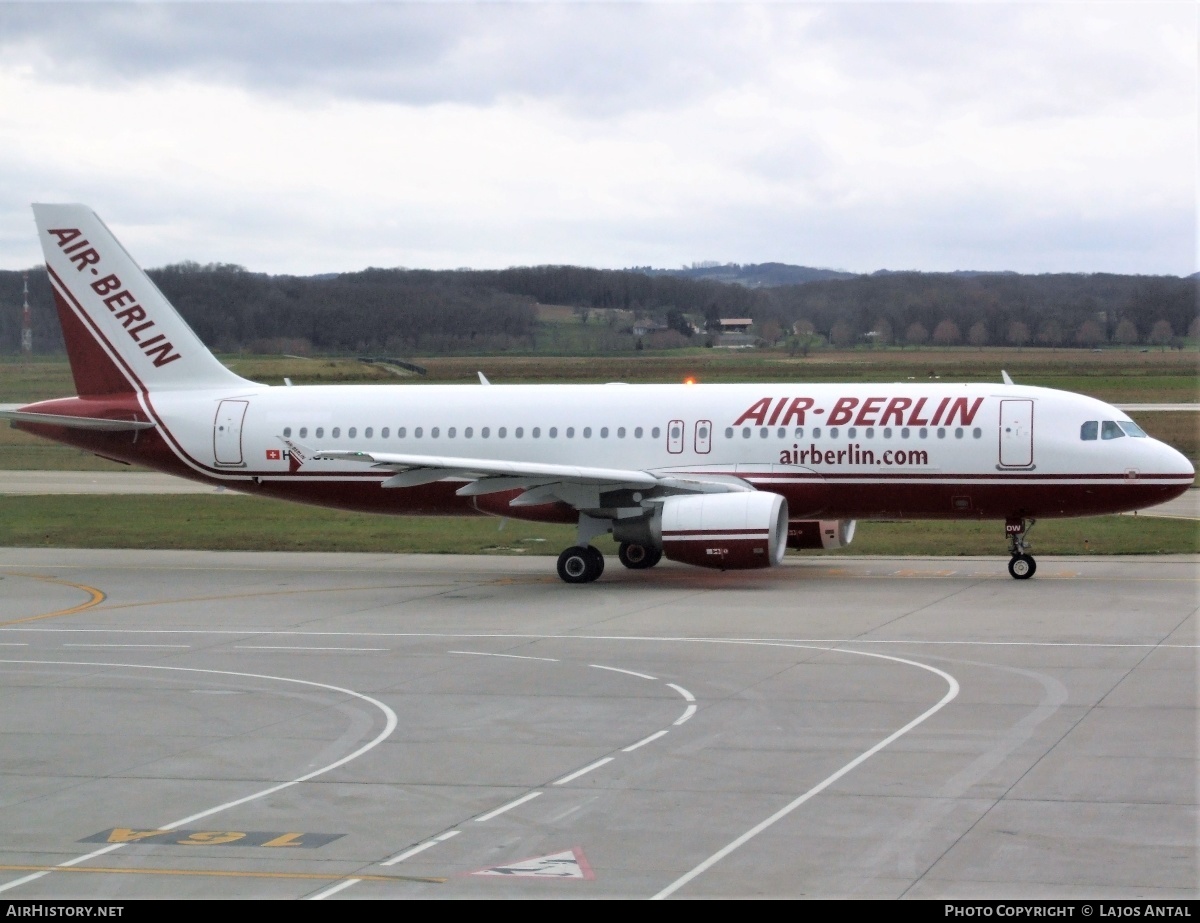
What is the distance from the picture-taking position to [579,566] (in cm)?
3212

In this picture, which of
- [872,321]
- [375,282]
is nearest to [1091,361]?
[872,321]

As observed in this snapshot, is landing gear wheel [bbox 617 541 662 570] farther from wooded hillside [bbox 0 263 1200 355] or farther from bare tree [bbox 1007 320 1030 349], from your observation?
bare tree [bbox 1007 320 1030 349]

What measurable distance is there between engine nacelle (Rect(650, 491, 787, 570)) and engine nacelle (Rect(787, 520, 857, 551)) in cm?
299

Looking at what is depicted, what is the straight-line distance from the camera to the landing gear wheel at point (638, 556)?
34.1m

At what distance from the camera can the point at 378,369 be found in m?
83.5

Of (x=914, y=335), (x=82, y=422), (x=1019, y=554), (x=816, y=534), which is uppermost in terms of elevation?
(x=914, y=335)

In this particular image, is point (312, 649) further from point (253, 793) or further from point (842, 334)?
point (842, 334)

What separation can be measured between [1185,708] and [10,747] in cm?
1344

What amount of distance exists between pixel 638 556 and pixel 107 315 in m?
14.0

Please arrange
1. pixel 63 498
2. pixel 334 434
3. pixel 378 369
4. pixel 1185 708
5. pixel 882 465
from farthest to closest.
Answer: pixel 378 369, pixel 63 498, pixel 334 434, pixel 882 465, pixel 1185 708

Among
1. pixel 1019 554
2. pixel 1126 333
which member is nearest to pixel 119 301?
pixel 1019 554

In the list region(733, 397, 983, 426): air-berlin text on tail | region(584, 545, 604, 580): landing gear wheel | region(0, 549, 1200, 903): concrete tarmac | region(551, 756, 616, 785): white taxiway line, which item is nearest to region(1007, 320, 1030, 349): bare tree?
region(733, 397, 983, 426): air-berlin text on tail

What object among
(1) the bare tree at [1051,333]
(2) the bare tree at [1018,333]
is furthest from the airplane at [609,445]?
(1) the bare tree at [1051,333]
